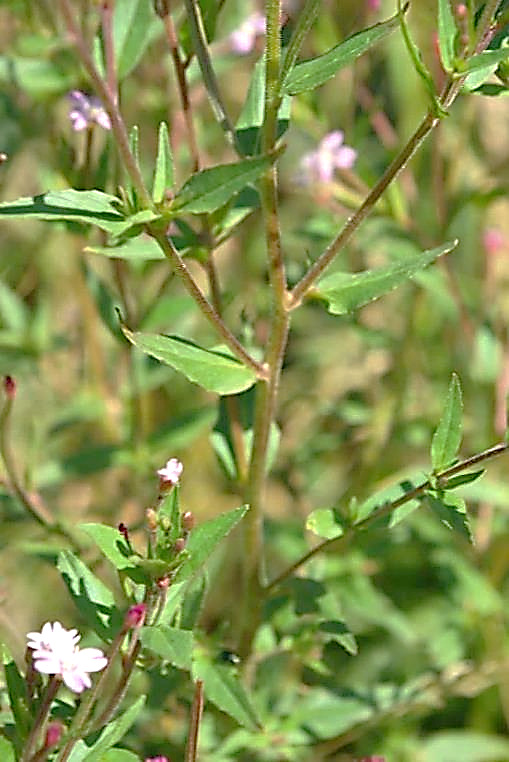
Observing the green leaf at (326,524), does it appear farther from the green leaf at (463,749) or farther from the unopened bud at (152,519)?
the green leaf at (463,749)

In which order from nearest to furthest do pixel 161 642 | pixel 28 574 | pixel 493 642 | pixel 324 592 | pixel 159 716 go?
pixel 161 642
pixel 324 592
pixel 159 716
pixel 493 642
pixel 28 574

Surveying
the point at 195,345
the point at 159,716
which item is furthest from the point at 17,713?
the point at 159,716

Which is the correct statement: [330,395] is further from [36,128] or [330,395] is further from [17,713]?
[17,713]

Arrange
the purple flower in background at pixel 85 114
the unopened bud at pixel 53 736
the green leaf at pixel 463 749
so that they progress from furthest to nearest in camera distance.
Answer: the green leaf at pixel 463 749
the purple flower in background at pixel 85 114
the unopened bud at pixel 53 736

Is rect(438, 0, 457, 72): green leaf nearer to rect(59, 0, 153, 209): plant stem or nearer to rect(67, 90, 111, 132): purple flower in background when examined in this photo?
rect(59, 0, 153, 209): plant stem

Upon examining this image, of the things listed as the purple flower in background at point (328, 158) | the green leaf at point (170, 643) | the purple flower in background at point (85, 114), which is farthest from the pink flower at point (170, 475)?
the purple flower in background at point (328, 158)
